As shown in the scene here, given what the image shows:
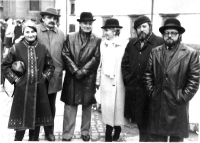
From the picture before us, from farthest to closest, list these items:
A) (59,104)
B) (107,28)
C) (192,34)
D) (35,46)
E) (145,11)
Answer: (145,11) → (192,34) → (59,104) → (107,28) → (35,46)

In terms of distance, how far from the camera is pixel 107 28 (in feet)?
15.7

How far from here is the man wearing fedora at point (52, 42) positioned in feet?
16.2

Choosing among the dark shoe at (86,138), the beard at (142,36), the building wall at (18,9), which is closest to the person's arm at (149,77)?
the beard at (142,36)

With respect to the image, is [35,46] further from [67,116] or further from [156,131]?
[156,131]

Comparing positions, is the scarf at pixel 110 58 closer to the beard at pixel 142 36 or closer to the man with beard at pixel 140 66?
the man with beard at pixel 140 66

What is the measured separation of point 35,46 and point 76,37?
88 cm

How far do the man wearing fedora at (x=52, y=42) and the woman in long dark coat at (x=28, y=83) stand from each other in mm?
527

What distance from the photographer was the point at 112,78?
4828mm

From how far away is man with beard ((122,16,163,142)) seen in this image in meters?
4.48

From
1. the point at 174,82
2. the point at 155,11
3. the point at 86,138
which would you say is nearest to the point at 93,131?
the point at 86,138

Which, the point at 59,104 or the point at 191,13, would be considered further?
the point at 191,13

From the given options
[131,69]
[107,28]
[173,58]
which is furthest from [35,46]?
[173,58]

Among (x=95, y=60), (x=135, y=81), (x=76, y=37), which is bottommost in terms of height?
(x=135, y=81)

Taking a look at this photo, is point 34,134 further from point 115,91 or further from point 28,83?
point 115,91
